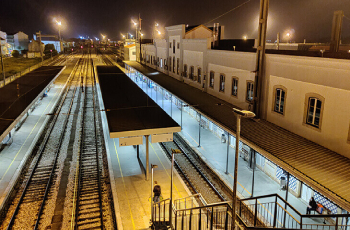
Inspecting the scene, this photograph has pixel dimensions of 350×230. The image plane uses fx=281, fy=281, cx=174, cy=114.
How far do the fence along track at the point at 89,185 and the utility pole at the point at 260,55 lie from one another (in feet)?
30.6

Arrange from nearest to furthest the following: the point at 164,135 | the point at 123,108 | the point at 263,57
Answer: the point at 164,135
the point at 263,57
the point at 123,108

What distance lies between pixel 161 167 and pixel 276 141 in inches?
264

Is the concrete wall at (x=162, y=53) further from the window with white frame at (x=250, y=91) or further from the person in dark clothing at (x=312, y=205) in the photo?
the person in dark clothing at (x=312, y=205)

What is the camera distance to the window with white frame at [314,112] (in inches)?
467

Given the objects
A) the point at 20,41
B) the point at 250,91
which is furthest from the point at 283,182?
the point at 20,41

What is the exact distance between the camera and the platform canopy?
13255 mm

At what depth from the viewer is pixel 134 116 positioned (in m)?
15.6

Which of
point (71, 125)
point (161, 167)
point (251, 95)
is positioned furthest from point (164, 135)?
point (71, 125)

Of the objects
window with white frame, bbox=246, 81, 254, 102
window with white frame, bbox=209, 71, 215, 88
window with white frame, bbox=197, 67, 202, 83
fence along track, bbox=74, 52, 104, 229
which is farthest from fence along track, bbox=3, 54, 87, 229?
window with white frame, bbox=197, 67, 202, 83

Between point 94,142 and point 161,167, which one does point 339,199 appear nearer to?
point 161,167

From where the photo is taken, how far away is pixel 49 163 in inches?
637

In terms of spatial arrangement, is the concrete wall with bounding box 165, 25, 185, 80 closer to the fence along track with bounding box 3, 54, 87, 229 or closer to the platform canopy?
the platform canopy

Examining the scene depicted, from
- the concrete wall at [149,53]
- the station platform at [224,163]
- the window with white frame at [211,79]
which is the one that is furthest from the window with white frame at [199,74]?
the concrete wall at [149,53]

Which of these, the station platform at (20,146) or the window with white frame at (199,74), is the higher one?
the window with white frame at (199,74)
